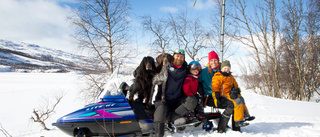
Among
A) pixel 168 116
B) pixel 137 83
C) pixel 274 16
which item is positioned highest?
pixel 274 16

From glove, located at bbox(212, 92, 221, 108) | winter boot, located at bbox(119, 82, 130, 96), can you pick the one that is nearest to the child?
glove, located at bbox(212, 92, 221, 108)

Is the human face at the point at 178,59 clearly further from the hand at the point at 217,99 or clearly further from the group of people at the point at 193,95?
the hand at the point at 217,99

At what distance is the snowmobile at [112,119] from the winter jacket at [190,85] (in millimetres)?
455

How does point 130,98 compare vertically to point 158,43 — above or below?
below

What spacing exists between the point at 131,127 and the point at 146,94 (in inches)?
23.1

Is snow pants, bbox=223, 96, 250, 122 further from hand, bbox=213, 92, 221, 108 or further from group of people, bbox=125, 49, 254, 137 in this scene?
hand, bbox=213, 92, 221, 108

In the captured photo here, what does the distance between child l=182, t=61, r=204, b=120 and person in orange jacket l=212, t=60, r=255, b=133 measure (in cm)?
29

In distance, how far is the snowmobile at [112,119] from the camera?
2.56 m

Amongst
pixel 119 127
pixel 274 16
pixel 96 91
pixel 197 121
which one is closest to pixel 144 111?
pixel 119 127

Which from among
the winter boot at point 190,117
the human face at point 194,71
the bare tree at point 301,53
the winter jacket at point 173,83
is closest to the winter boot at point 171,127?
the winter boot at point 190,117

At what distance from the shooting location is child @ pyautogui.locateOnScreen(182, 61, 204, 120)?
2.90 meters

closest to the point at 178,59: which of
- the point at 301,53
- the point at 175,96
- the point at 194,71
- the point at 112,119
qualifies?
the point at 194,71

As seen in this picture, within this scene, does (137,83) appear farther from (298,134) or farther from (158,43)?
(158,43)

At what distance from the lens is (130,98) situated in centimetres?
288
